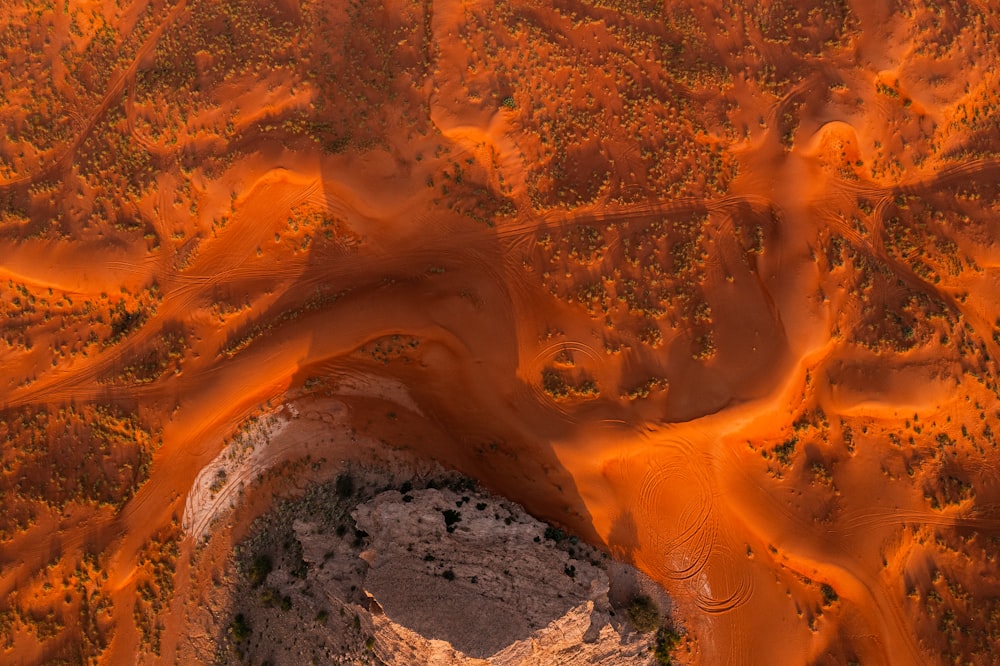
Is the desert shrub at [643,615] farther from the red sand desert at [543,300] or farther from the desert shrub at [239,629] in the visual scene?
the desert shrub at [239,629]

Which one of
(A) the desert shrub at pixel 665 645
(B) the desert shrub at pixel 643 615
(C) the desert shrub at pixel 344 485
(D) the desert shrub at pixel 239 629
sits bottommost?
(A) the desert shrub at pixel 665 645

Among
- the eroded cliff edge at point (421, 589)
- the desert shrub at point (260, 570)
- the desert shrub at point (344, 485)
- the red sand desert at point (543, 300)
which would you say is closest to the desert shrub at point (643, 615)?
the eroded cliff edge at point (421, 589)

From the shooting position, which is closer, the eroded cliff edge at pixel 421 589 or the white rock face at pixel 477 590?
the white rock face at pixel 477 590

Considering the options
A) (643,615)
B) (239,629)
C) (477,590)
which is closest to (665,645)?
(643,615)

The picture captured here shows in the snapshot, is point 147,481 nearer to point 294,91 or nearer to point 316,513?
point 316,513

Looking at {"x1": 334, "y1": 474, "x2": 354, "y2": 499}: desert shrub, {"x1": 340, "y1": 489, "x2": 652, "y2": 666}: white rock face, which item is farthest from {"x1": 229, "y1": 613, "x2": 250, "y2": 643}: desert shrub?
{"x1": 334, "y1": 474, "x2": 354, "y2": 499}: desert shrub

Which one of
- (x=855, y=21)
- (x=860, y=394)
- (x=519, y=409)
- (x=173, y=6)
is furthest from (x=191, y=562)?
(x=855, y=21)

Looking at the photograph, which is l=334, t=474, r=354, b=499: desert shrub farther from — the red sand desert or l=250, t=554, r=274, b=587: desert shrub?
l=250, t=554, r=274, b=587: desert shrub
